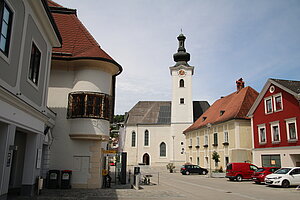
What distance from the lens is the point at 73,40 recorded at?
1827 centimetres

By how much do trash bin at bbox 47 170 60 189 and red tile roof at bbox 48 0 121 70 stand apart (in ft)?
22.3

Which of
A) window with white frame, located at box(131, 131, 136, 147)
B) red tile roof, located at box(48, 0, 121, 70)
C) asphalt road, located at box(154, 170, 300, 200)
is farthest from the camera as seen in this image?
window with white frame, located at box(131, 131, 136, 147)

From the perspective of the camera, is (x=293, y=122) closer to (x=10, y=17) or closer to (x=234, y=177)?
(x=234, y=177)

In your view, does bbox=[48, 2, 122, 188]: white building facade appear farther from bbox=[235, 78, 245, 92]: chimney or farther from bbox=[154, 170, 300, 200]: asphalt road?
bbox=[235, 78, 245, 92]: chimney

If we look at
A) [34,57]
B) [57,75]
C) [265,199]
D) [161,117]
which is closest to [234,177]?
[265,199]

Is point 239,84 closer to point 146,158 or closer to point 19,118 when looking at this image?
point 146,158

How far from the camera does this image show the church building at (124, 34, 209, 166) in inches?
2219

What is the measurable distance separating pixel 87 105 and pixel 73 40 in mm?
4696

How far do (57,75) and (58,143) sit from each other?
4296mm

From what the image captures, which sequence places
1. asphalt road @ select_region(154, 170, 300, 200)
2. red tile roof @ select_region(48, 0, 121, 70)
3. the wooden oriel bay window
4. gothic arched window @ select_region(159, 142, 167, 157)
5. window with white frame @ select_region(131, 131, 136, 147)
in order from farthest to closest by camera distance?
window with white frame @ select_region(131, 131, 136, 147)
gothic arched window @ select_region(159, 142, 167, 157)
red tile roof @ select_region(48, 0, 121, 70)
the wooden oriel bay window
asphalt road @ select_region(154, 170, 300, 200)

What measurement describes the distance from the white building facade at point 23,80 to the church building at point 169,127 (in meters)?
44.6

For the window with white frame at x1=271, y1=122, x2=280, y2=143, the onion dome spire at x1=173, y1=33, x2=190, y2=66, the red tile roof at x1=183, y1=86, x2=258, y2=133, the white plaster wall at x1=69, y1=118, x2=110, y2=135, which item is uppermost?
the onion dome spire at x1=173, y1=33, x2=190, y2=66

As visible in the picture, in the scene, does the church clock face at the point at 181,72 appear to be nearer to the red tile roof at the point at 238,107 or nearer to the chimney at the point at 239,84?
the chimney at the point at 239,84

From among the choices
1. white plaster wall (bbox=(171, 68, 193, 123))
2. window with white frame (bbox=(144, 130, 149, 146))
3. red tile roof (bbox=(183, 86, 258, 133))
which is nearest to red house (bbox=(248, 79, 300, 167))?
red tile roof (bbox=(183, 86, 258, 133))
